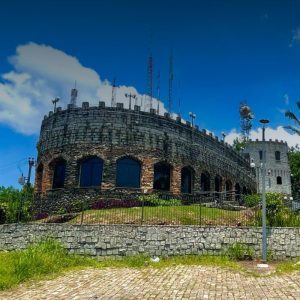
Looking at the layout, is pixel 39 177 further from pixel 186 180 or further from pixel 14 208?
pixel 186 180

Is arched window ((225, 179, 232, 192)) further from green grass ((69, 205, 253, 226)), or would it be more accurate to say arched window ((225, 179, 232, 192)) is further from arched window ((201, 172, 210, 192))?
green grass ((69, 205, 253, 226))

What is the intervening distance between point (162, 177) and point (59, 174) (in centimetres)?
732

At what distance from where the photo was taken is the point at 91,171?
26.2 m

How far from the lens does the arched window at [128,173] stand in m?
26.0

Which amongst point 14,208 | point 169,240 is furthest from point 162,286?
point 14,208

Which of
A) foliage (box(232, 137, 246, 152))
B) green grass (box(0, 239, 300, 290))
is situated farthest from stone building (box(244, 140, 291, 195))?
green grass (box(0, 239, 300, 290))

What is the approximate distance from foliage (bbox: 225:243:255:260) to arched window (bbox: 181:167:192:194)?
11.5 m

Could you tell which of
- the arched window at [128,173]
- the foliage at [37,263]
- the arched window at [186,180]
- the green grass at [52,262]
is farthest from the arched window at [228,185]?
the foliage at [37,263]

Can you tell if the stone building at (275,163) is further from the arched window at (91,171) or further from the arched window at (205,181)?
the arched window at (91,171)

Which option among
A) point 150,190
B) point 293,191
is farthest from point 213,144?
point 293,191

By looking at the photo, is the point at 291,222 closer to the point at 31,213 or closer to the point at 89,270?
the point at 89,270

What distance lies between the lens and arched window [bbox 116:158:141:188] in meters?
26.0

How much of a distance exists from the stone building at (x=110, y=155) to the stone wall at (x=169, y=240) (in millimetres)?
7692

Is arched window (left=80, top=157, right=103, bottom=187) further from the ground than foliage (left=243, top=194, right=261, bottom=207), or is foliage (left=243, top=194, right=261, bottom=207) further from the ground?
arched window (left=80, top=157, right=103, bottom=187)
